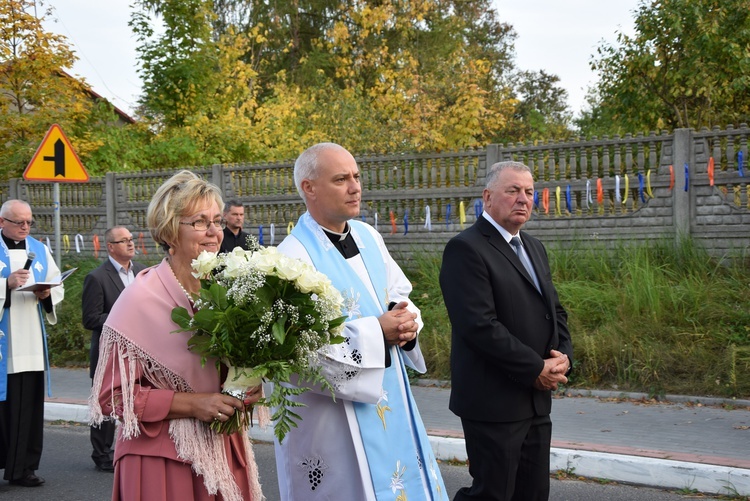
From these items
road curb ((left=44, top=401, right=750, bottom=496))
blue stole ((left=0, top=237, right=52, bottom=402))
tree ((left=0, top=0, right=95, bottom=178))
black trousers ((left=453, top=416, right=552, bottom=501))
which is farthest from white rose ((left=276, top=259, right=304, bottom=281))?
tree ((left=0, top=0, right=95, bottom=178))

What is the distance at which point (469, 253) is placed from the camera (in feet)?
14.7

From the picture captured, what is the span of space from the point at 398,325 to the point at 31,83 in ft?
54.1

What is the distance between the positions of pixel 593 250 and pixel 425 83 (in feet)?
38.3

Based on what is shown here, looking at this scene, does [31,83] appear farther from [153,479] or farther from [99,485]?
[153,479]

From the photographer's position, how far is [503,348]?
4312 millimetres

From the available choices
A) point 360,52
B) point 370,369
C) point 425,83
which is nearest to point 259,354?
point 370,369

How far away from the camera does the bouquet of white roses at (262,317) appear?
10.2 feet

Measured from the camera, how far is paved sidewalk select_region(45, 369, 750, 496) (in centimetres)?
649

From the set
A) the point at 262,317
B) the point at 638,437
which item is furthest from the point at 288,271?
the point at 638,437

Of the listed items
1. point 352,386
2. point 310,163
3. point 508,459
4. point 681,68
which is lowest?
point 508,459

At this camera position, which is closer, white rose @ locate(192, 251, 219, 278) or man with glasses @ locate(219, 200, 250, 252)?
white rose @ locate(192, 251, 219, 278)

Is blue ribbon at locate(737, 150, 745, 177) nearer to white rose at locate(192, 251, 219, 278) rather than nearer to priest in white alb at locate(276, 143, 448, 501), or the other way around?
priest in white alb at locate(276, 143, 448, 501)

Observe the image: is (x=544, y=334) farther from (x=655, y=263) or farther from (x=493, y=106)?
(x=493, y=106)

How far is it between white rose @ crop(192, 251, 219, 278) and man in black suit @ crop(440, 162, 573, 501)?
161 cm
